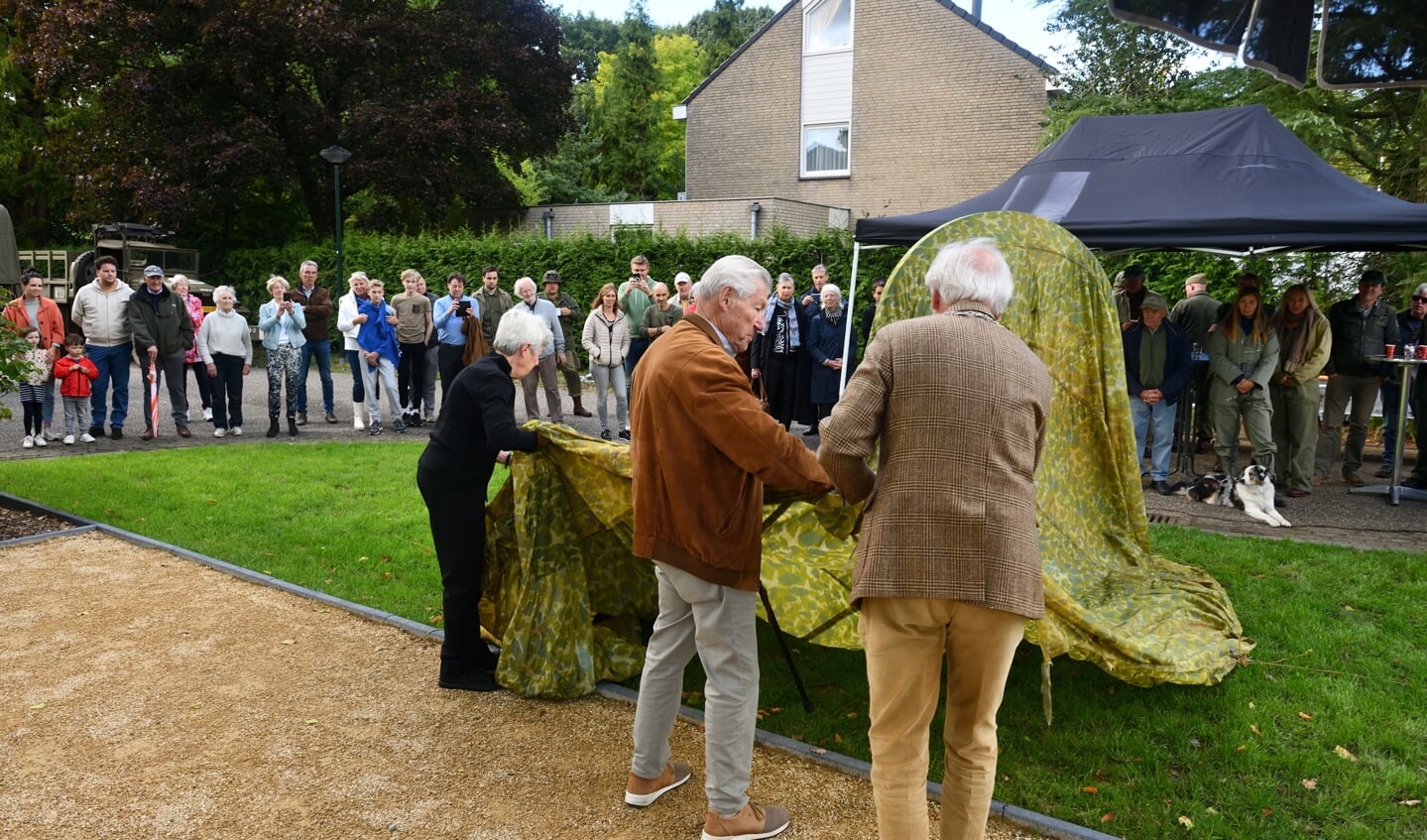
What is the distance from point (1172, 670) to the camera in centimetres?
457

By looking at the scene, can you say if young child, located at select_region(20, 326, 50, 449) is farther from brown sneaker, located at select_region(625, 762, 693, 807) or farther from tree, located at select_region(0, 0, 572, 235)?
tree, located at select_region(0, 0, 572, 235)

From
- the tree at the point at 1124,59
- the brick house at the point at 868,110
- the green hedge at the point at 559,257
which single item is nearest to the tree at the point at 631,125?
the brick house at the point at 868,110

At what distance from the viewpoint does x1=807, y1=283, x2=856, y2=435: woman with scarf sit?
39.6ft

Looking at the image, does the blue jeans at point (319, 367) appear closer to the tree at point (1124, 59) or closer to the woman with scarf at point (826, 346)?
the woman with scarf at point (826, 346)

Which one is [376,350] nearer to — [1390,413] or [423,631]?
[423,631]

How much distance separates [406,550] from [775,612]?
388cm

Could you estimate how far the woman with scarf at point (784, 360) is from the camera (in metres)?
12.4

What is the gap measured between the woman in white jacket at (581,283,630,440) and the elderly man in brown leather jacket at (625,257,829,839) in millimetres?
8771

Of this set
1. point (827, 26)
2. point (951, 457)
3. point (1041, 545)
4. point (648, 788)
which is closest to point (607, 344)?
point (1041, 545)

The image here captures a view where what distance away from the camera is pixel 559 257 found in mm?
21438

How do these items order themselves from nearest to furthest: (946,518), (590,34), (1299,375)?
(946,518) < (1299,375) < (590,34)

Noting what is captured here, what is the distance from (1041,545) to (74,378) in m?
10.9

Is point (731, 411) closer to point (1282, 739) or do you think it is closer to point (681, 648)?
point (681, 648)

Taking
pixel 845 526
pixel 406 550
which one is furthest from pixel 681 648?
pixel 406 550
